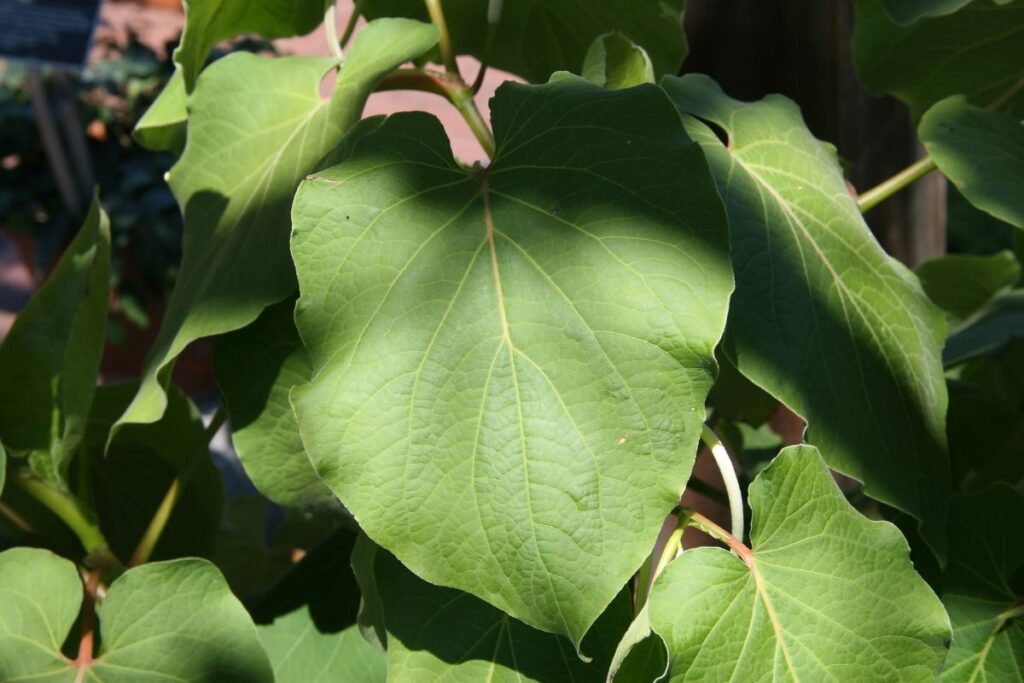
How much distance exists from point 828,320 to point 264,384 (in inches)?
14.7

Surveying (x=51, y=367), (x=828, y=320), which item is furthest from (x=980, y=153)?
(x=51, y=367)

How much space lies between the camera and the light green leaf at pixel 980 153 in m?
0.74

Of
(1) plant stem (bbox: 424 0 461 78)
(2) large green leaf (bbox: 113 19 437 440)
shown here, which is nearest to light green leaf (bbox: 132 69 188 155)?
(2) large green leaf (bbox: 113 19 437 440)

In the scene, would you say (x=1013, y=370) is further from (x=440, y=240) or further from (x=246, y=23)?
(x=246, y=23)

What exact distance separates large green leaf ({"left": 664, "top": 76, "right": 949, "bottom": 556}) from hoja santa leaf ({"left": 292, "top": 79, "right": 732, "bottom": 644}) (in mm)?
81

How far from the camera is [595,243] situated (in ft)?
2.00

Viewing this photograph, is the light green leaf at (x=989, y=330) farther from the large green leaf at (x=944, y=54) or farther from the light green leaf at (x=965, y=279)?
A: the large green leaf at (x=944, y=54)

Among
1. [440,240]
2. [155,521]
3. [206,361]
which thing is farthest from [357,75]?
[206,361]

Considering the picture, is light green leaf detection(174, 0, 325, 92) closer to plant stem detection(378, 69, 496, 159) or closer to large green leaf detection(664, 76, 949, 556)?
plant stem detection(378, 69, 496, 159)

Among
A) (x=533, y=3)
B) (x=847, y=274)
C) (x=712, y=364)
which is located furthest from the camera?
(x=533, y=3)

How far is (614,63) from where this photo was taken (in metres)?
0.77

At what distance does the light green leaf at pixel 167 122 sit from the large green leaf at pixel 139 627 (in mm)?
382

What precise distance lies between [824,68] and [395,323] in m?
0.89

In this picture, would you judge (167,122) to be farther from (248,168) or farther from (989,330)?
(989,330)
